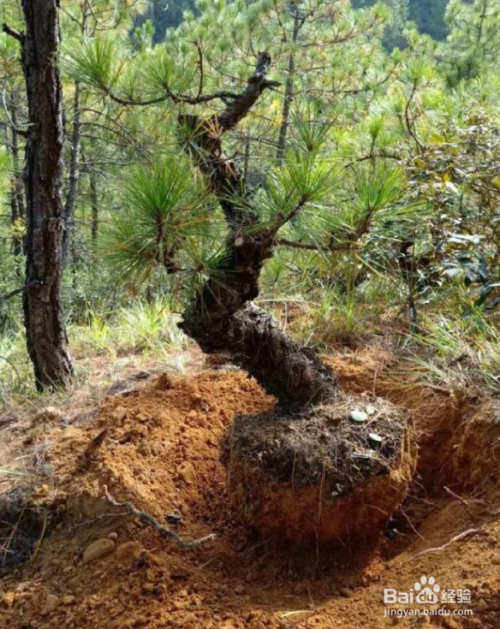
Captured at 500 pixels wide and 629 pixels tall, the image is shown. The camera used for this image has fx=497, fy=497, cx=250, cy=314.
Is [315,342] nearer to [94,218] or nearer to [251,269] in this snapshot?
[251,269]

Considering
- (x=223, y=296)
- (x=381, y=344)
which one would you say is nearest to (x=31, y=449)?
(x=223, y=296)

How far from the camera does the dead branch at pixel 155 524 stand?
130cm

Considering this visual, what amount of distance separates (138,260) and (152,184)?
0.20 m

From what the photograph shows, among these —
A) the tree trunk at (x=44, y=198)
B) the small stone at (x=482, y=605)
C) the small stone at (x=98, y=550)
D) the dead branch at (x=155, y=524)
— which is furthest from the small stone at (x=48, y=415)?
the small stone at (x=482, y=605)

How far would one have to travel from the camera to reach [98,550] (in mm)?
1333

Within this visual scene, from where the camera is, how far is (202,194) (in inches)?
47.3

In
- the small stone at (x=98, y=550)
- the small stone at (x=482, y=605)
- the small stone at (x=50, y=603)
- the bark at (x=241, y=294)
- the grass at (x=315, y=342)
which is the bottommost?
the small stone at (x=50, y=603)

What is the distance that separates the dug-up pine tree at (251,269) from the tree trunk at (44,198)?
611mm

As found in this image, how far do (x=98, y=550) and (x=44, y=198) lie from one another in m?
1.42

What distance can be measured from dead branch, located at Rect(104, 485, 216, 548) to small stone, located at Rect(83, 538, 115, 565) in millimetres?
94

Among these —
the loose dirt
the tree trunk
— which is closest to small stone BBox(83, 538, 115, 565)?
the loose dirt

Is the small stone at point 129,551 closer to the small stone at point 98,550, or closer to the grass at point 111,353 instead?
the small stone at point 98,550

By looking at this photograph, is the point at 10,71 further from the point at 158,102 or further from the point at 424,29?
the point at 424,29

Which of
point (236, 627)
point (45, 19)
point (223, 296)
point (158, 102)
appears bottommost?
point (236, 627)
